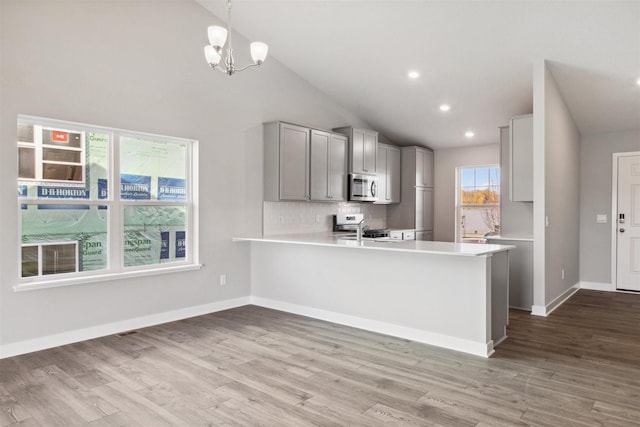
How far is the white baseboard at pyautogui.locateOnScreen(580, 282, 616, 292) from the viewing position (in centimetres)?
641

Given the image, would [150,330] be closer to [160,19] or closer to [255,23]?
[160,19]

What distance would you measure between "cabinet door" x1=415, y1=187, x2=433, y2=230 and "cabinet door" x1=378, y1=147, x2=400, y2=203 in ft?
1.21

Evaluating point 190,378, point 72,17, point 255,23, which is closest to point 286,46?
→ point 255,23

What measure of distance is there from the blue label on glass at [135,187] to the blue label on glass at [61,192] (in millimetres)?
359

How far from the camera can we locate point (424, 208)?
7.76 m

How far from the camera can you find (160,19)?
4488 millimetres

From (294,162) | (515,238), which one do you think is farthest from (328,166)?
(515,238)

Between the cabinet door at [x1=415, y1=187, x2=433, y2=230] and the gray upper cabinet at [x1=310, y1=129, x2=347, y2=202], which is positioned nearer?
the gray upper cabinet at [x1=310, y1=129, x2=347, y2=202]

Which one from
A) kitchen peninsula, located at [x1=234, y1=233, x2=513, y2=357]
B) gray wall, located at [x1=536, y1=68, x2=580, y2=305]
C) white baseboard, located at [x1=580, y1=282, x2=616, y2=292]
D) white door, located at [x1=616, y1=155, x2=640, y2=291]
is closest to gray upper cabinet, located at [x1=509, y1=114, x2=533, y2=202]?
gray wall, located at [x1=536, y1=68, x2=580, y2=305]

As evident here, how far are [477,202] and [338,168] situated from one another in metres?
2.79

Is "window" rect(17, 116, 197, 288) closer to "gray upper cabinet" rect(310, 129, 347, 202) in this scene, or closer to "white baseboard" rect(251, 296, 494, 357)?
"white baseboard" rect(251, 296, 494, 357)

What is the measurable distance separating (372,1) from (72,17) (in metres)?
2.73

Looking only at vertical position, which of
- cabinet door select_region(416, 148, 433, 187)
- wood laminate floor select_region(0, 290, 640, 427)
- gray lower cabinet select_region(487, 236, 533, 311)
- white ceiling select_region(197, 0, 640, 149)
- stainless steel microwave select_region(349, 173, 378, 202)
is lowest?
wood laminate floor select_region(0, 290, 640, 427)

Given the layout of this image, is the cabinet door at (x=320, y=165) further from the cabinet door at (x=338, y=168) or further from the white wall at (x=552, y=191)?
the white wall at (x=552, y=191)
